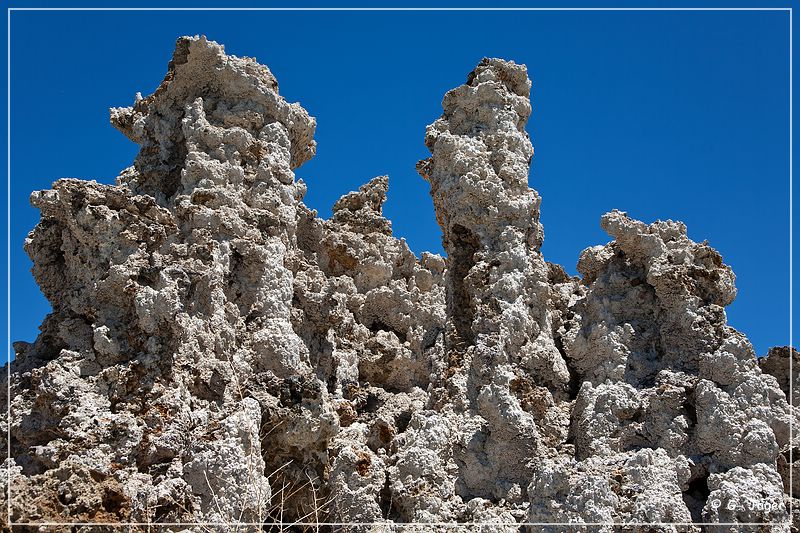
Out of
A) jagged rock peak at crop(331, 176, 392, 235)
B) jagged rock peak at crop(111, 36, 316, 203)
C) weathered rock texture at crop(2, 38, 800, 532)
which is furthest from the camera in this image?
jagged rock peak at crop(331, 176, 392, 235)

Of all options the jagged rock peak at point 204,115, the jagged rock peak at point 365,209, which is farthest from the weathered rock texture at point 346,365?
the jagged rock peak at point 365,209

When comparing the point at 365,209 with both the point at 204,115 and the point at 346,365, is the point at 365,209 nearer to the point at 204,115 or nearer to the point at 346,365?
the point at 346,365

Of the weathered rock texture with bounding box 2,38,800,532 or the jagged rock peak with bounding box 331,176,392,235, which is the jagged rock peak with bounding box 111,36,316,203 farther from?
the jagged rock peak with bounding box 331,176,392,235

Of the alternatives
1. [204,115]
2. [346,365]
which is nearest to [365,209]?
[346,365]

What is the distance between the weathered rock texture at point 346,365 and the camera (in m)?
6.25

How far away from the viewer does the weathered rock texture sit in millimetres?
6246

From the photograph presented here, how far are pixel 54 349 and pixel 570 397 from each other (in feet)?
14.3

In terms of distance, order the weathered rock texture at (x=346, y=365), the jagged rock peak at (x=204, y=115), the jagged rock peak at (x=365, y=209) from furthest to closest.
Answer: the jagged rock peak at (x=365, y=209)
the jagged rock peak at (x=204, y=115)
the weathered rock texture at (x=346, y=365)

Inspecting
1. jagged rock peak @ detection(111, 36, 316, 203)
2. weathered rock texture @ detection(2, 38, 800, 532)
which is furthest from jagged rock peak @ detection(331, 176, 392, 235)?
jagged rock peak @ detection(111, 36, 316, 203)

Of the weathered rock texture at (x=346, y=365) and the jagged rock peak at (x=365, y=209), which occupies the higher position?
the jagged rock peak at (x=365, y=209)

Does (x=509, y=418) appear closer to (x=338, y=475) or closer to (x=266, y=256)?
(x=338, y=475)

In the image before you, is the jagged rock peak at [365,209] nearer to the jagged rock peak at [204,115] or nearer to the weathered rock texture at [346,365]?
the weathered rock texture at [346,365]

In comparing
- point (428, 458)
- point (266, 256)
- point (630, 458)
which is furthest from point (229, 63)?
point (630, 458)

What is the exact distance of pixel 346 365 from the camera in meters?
8.73
